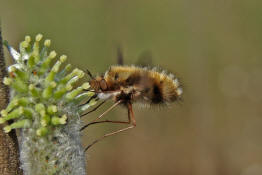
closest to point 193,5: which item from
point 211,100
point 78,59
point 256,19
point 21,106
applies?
point 256,19

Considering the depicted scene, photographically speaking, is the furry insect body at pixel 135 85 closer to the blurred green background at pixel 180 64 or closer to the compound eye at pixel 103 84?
the compound eye at pixel 103 84

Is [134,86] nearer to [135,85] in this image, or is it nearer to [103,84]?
[135,85]

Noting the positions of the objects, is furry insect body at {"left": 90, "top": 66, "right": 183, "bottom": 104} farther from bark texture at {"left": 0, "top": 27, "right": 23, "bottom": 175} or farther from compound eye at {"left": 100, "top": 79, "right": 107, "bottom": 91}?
bark texture at {"left": 0, "top": 27, "right": 23, "bottom": 175}

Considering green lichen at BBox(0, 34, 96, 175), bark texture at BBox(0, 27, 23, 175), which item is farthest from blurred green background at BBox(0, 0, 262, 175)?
bark texture at BBox(0, 27, 23, 175)

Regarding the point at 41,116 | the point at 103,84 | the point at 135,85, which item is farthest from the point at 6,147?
the point at 135,85

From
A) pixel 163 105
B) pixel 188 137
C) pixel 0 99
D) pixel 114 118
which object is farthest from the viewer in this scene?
pixel 188 137

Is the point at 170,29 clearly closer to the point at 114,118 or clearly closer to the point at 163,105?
the point at 114,118
